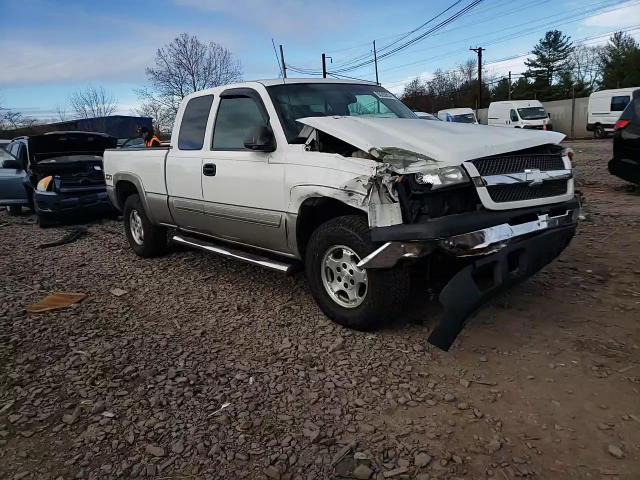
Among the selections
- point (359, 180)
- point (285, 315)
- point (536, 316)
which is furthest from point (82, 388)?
point (536, 316)

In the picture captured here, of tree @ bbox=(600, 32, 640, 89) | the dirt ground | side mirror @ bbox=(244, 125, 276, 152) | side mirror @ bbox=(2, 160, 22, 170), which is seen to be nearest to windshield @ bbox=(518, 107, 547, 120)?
tree @ bbox=(600, 32, 640, 89)

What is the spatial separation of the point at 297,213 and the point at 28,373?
7.30 ft

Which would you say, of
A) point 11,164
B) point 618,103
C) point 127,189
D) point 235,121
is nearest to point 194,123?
point 235,121

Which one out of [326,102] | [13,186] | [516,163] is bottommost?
[13,186]

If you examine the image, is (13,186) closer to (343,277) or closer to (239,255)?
(239,255)

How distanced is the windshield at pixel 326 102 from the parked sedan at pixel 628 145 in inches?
192

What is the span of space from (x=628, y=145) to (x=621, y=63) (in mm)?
41686

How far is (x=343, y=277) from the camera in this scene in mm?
3783

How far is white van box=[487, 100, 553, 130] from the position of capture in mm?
27328

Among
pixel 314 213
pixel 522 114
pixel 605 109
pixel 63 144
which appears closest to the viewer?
pixel 314 213

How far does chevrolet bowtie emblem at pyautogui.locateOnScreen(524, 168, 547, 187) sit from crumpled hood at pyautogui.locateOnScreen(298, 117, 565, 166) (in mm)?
182

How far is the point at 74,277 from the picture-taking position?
5.80m

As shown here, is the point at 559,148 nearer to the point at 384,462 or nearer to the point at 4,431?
the point at 384,462

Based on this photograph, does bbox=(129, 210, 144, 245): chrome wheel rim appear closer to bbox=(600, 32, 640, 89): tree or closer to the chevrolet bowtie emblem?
the chevrolet bowtie emblem
